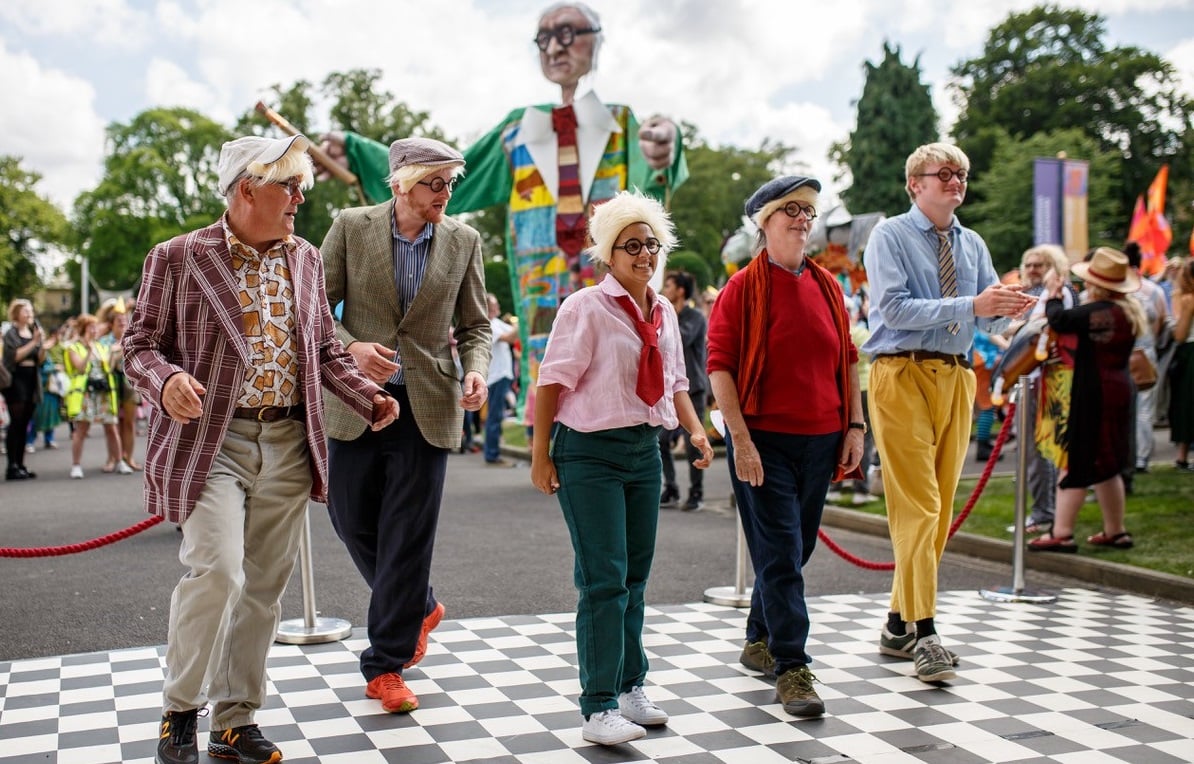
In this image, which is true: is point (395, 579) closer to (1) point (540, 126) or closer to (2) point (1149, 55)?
(1) point (540, 126)

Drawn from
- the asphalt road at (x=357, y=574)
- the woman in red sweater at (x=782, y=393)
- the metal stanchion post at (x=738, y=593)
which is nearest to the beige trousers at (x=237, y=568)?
the woman in red sweater at (x=782, y=393)

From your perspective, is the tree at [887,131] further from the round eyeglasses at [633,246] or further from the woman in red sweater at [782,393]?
the round eyeglasses at [633,246]

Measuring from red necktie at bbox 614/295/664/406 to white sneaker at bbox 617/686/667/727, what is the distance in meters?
1.05

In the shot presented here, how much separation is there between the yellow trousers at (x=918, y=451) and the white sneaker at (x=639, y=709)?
4.41 feet

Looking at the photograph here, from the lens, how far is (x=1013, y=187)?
121 ft

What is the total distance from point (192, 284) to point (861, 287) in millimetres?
8332

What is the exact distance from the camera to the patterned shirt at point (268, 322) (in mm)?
3477

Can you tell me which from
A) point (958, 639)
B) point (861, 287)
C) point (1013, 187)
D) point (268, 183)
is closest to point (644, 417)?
point (268, 183)

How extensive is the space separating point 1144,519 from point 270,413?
691 cm

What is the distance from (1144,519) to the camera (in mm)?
8219

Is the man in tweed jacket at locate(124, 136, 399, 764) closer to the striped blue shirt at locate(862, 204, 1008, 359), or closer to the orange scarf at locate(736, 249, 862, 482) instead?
the orange scarf at locate(736, 249, 862, 482)

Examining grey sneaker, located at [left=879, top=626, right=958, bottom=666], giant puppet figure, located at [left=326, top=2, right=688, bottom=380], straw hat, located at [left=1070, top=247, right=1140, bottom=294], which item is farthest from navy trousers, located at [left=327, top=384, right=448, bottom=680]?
giant puppet figure, located at [left=326, top=2, right=688, bottom=380]

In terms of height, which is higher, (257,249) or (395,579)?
(257,249)

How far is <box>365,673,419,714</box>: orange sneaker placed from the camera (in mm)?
4043
